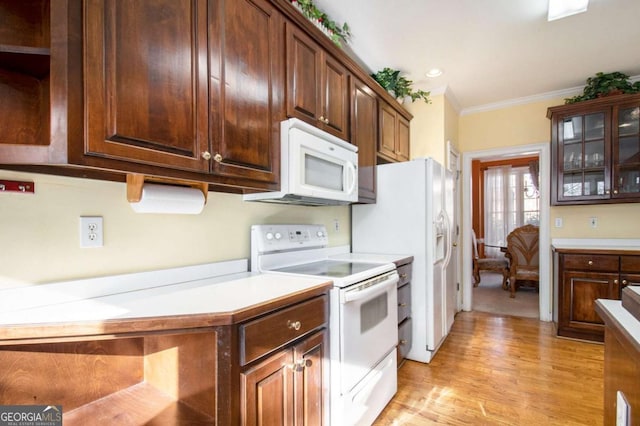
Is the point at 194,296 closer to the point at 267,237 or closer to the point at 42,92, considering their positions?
the point at 267,237

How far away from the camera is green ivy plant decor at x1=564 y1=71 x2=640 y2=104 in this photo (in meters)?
3.08

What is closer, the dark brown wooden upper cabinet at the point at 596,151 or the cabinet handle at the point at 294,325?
the cabinet handle at the point at 294,325

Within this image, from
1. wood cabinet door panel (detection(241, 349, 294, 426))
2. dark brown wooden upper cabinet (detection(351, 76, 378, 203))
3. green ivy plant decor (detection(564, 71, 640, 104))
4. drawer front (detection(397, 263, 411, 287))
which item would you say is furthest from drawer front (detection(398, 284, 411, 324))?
green ivy plant decor (detection(564, 71, 640, 104))

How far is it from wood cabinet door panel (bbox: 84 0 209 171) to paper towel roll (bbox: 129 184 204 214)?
0.64 feet

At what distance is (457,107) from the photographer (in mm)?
3949

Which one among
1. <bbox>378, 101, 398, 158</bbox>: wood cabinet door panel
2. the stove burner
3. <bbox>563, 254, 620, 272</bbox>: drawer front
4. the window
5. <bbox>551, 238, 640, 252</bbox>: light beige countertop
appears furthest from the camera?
the window

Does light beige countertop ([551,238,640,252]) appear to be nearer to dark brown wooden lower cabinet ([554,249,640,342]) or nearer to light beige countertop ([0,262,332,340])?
dark brown wooden lower cabinet ([554,249,640,342])

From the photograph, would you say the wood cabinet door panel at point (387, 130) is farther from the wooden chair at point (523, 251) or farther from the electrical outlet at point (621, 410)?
the wooden chair at point (523, 251)

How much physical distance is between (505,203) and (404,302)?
5.38 meters

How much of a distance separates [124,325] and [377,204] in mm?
2167

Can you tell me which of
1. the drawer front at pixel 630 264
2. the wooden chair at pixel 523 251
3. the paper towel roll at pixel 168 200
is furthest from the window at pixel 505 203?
the paper towel roll at pixel 168 200

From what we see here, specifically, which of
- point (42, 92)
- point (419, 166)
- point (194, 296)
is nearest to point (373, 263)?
point (419, 166)

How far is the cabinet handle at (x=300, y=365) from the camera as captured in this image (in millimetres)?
1291

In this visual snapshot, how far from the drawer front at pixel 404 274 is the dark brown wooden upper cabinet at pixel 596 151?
2072mm
